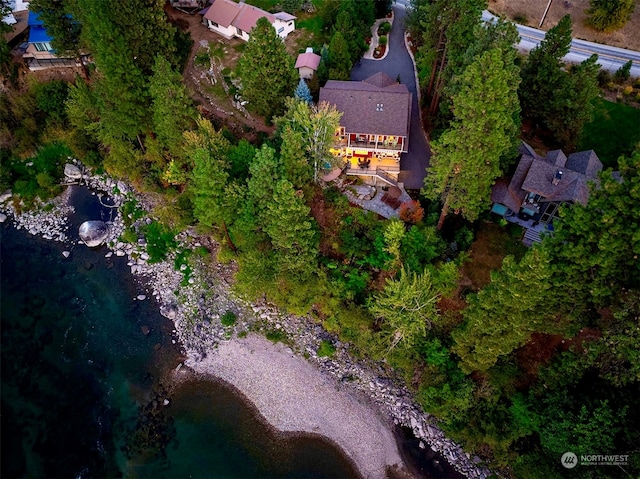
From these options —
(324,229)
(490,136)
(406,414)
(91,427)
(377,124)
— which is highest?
(490,136)

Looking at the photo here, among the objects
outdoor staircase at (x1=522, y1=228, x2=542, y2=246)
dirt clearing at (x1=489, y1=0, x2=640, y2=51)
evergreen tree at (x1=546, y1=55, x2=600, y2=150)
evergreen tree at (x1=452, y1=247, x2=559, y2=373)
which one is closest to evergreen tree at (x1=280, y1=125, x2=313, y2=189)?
evergreen tree at (x1=452, y1=247, x2=559, y2=373)

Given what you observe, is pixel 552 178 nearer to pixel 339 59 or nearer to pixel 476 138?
pixel 476 138

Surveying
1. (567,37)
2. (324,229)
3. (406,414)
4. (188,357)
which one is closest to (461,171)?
(324,229)

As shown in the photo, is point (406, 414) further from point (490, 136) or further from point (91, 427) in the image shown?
point (91, 427)

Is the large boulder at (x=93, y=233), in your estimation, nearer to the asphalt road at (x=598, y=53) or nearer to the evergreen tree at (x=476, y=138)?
the evergreen tree at (x=476, y=138)

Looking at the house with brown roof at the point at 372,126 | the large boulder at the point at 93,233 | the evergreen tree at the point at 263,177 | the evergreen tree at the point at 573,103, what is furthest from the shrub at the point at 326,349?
the evergreen tree at the point at 573,103

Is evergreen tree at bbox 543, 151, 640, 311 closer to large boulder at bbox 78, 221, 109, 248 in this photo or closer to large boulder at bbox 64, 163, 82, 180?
large boulder at bbox 78, 221, 109, 248

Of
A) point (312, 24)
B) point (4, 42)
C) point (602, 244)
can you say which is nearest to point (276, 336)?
→ point (602, 244)
